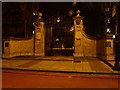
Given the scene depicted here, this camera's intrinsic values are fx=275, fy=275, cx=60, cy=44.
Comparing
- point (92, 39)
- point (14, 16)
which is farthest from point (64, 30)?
point (14, 16)

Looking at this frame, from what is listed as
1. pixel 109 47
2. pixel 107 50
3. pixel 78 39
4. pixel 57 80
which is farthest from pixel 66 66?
pixel 78 39

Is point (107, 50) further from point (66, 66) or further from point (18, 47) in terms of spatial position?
point (18, 47)

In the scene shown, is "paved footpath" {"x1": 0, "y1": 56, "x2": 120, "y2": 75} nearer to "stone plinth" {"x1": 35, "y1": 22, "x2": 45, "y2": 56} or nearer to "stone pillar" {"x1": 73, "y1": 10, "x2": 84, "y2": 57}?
"stone pillar" {"x1": 73, "y1": 10, "x2": 84, "y2": 57}

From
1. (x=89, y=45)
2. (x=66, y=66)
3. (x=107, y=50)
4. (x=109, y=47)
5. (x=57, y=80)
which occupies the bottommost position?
(x=57, y=80)

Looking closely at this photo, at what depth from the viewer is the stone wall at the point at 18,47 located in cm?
2381

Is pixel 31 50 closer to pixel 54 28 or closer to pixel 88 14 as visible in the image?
pixel 54 28

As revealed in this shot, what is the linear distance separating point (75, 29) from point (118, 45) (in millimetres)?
9056

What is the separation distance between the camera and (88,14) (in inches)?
1361

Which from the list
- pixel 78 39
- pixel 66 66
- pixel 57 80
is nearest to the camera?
pixel 57 80

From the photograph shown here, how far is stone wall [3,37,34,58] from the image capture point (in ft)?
78.1

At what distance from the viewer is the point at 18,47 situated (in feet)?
82.6

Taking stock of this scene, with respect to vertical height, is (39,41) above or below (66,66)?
above

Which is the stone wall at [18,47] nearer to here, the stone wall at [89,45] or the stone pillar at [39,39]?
the stone pillar at [39,39]

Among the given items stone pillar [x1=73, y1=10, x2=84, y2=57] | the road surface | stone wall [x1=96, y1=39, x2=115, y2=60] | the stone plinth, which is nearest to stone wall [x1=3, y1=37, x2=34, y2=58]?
the stone plinth
